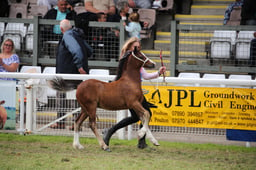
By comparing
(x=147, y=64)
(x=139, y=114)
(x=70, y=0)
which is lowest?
(x=139, y=114)

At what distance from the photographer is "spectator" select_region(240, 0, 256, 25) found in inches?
466

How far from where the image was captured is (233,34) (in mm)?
11266

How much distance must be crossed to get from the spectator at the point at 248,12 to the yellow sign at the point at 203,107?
428 centimetres

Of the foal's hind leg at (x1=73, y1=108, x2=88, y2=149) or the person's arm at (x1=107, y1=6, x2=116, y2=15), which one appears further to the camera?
the person's arm at (x1=107, y1=6, x2=116, y2=15)

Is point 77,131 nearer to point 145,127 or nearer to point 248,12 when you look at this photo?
point 145,127

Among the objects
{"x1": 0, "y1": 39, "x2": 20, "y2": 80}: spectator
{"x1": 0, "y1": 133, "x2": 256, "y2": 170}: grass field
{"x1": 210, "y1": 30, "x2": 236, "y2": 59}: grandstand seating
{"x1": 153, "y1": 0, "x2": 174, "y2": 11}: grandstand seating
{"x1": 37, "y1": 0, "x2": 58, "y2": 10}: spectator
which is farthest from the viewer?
{"x1": 37, "y1": 0, "x2": 58, "y2": 10}: spectator

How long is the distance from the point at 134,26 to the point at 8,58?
302 cm

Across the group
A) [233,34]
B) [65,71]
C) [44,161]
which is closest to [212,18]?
[233,34]

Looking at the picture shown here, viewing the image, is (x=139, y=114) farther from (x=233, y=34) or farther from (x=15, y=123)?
(x=233, y=34)

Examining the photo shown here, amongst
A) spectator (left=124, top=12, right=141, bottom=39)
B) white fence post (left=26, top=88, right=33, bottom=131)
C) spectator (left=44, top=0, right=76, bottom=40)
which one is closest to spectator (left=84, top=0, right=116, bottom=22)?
spectator (left=44, top=0, right=76, bottom=40)

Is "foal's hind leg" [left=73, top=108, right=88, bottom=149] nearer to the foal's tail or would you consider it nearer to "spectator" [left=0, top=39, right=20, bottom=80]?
the foal's tail

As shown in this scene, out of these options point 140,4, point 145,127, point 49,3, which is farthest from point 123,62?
point 49,3

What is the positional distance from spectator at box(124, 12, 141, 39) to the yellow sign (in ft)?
11.1

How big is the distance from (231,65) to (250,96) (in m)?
3.20
